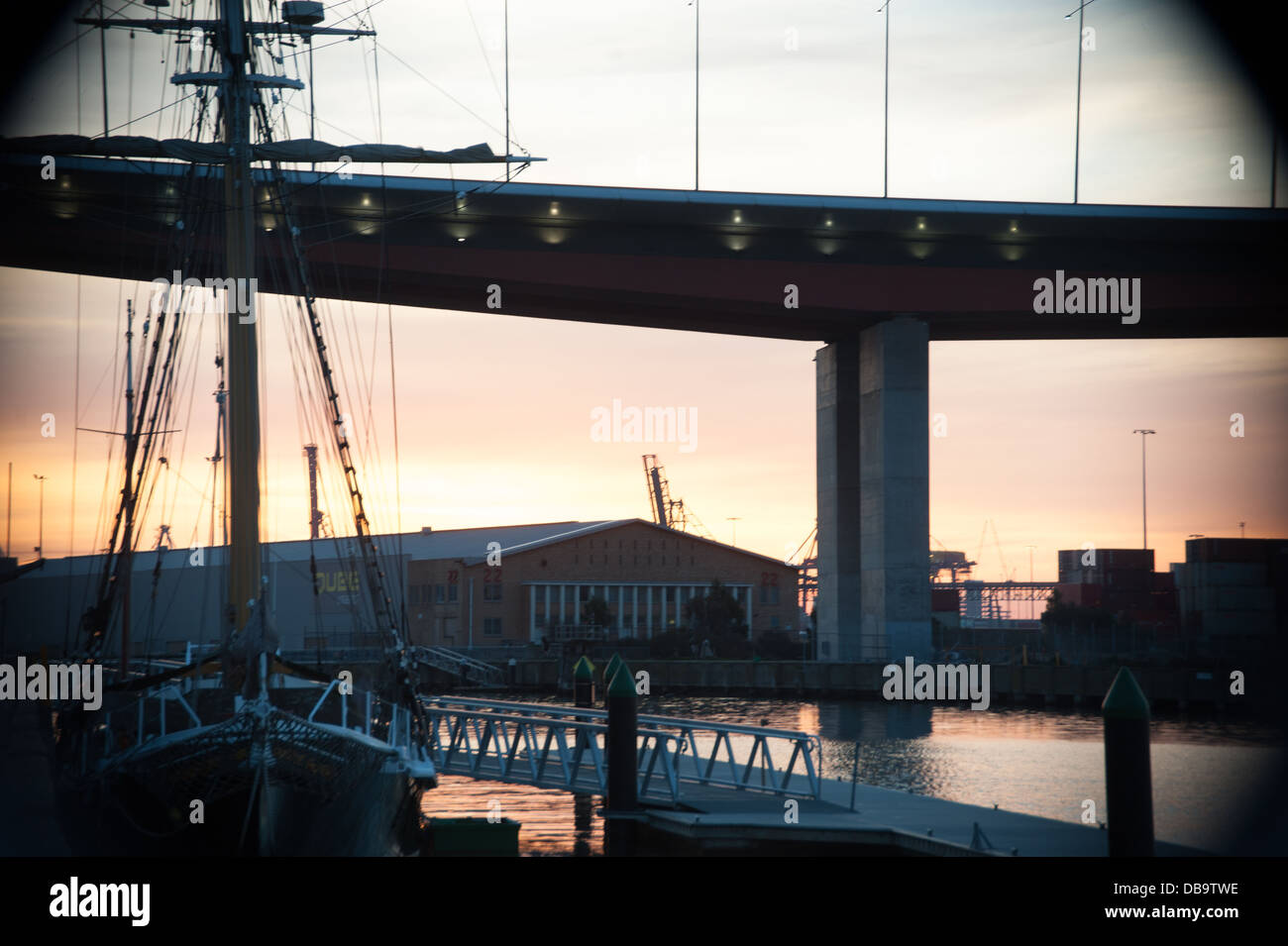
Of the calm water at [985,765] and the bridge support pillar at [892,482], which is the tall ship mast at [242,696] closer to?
the calm water at [985,765]

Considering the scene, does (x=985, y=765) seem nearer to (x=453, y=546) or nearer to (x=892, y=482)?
(x=892, y=482)

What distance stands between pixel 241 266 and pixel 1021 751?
31067mm

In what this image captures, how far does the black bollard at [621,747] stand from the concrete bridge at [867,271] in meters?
31.2

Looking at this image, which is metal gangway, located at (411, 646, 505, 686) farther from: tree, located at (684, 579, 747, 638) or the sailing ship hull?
the sailing ship hull

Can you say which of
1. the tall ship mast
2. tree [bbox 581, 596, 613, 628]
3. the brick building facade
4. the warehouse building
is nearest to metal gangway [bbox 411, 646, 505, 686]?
the warehouse building

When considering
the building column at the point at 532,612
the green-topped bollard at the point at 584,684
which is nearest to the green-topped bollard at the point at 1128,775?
the green-topped bollard at the point at 584,684

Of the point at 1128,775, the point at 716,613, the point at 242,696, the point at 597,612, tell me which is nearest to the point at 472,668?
the point at 597,612

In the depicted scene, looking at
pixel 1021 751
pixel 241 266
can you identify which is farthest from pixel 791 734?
pixel 1021 751

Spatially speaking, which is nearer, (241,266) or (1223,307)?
(241,266)

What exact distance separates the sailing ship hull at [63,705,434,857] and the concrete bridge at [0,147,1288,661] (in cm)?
3299

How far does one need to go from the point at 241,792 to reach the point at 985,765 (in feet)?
91.3

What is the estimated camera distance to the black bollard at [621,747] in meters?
23.6
